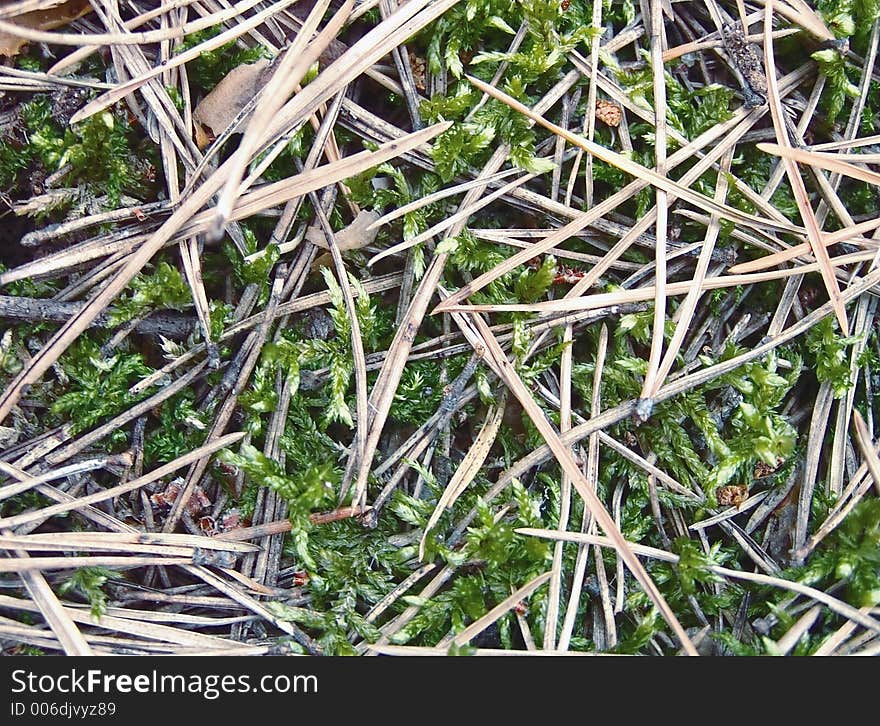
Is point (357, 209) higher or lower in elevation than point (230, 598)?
higher

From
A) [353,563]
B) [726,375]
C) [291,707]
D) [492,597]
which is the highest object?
[726,375]

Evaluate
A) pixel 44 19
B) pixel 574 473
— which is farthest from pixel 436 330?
pixel 44 19

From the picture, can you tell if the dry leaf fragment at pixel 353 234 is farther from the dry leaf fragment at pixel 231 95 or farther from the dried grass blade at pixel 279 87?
the dry leaf fragment at pixel 231 95

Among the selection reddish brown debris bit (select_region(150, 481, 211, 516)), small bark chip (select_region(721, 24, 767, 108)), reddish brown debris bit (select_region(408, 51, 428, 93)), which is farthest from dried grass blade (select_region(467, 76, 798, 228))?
reddish brown debris bit (select_region(150, 481, 211, 516))

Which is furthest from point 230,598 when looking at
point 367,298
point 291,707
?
point 367,298

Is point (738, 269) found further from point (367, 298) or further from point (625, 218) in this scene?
point (367, 298)

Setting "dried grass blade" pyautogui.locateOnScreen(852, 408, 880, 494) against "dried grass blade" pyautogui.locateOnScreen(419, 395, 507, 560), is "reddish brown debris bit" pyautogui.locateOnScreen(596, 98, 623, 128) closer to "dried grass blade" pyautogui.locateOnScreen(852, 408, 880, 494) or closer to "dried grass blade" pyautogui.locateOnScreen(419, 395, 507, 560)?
"dried grass blade" pyautogui.locateOnScreen(419, 395, 507, 560)
